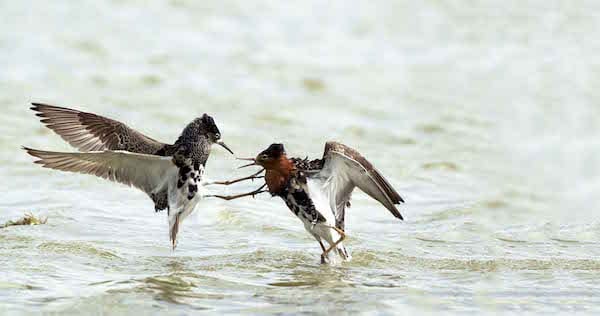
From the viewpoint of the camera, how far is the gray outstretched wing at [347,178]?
28.7 ft

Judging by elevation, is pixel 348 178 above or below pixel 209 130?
below

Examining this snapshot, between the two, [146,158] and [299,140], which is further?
[299,140]

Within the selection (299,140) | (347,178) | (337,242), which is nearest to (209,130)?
(347,178)

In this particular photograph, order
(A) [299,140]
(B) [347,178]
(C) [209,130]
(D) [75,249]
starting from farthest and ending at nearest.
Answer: (A) [299,140] → (C) [209,130] → (D) [75,249] → (B) [347,178]

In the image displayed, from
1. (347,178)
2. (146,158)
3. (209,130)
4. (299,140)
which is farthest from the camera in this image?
(299,140)

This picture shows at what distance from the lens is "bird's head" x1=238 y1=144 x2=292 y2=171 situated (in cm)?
901

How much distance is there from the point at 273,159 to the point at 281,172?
13cm

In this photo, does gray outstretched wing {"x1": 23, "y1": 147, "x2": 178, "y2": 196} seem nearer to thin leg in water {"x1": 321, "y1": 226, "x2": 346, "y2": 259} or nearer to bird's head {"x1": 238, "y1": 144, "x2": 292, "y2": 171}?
bird's head {"x1": 238, "y1": 144, "x2": 292, "y2": 171}

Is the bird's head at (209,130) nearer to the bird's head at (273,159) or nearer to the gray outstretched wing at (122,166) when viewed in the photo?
the gray outstretched wing at (122,166)

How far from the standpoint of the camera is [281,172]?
358 inches

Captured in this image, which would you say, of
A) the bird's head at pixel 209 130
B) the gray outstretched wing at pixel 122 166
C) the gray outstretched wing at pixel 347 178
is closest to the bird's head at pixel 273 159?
the gray outstretched wing at pixel 347 178

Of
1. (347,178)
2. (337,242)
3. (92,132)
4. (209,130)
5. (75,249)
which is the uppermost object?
(209,130)

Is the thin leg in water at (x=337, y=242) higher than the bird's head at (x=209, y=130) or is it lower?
lower

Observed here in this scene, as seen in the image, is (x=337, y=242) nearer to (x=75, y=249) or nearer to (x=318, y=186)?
(x=318, y=186)
